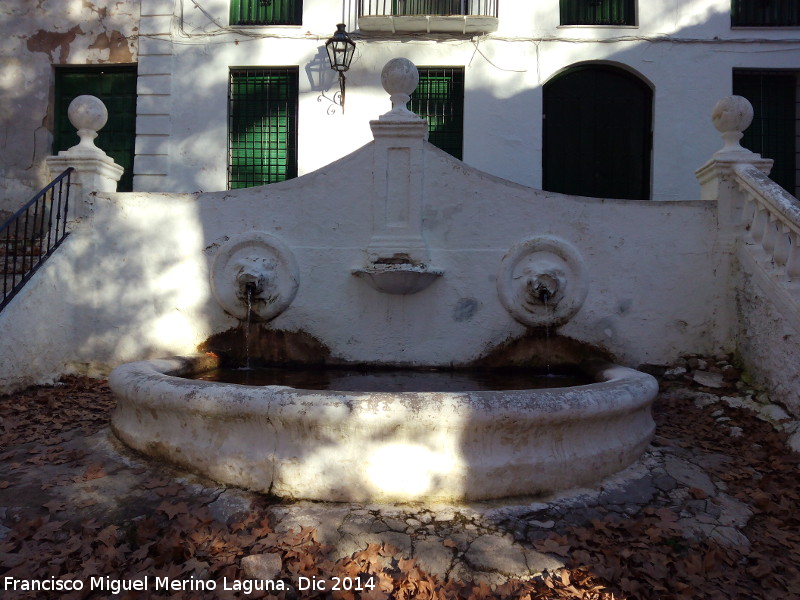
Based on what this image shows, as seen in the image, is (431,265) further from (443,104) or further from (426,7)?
(426,7)

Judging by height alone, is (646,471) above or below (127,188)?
below

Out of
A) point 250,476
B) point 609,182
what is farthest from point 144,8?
point 250,476

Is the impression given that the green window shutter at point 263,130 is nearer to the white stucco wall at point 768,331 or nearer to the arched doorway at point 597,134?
the arched doorway at point 597,134

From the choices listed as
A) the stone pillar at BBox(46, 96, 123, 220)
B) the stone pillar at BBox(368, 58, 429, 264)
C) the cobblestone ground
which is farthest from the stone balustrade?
the stone pillar at BBox(46, 96, 123, 220)

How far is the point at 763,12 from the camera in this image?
8773 millimetres

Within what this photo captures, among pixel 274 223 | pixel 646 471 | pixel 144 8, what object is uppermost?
pixel 144 8

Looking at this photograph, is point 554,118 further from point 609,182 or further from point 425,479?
point 425,479

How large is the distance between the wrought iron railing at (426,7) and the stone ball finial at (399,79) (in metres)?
4.31

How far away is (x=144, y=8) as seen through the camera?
8.95 m

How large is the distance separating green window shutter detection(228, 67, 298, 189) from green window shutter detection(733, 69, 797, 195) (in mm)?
7326

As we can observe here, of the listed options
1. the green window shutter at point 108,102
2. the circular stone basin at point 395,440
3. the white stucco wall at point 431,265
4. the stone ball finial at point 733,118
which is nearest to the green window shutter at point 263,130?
the green window shutter at point 108,102

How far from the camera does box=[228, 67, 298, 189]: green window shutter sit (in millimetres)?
8945

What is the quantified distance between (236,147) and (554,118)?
5.24 m

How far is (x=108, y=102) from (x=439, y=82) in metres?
5.70
